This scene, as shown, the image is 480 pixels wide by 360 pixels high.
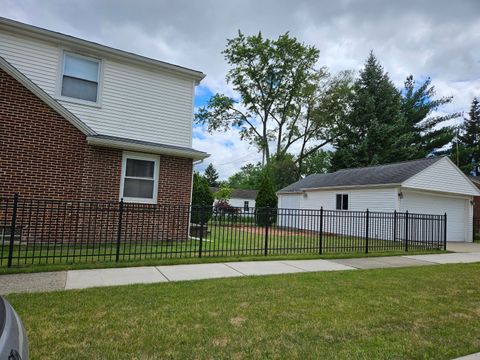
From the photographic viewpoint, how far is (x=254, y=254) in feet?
31.1

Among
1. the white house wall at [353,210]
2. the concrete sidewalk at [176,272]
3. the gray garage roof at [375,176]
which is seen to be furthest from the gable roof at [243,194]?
the concrete sidewalk at [176,272]

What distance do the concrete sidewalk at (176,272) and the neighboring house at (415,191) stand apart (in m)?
6.98

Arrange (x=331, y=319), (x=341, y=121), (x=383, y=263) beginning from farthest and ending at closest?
(x=341, y=121), (x=383, y=263), (x=331, y=319)

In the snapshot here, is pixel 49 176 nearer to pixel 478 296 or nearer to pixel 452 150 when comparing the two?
pixel 478 296

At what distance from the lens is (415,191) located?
16.9 m

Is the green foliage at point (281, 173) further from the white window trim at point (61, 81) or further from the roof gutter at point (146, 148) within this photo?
the white window trim at point (61, 81)

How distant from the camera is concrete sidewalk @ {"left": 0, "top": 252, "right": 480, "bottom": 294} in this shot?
545cm

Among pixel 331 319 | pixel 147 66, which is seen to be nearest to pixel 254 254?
pixel 331 319

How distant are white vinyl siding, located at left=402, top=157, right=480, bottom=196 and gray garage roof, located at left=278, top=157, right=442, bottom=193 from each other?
0.91ft

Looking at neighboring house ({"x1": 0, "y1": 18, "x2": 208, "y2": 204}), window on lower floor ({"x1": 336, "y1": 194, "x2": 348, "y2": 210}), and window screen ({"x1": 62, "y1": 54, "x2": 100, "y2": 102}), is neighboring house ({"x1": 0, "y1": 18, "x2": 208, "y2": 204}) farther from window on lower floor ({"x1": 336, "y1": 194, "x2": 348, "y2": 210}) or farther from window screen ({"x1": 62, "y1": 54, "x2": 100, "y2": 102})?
window on lower floor ({"x1": 336, "y1": 194, "x2": 348, "y2": 210})

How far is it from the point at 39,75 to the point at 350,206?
16328 millimetres

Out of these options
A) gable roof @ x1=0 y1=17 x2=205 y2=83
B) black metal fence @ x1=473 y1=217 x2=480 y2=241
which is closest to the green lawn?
gable roof @ x1=0 y1=17 x2=205 y2=83

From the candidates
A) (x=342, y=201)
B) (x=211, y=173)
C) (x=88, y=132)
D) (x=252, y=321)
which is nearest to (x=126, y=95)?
(x=88, y=132)

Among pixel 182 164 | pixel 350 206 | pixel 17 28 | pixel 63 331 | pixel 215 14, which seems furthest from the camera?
pixel 350 206
